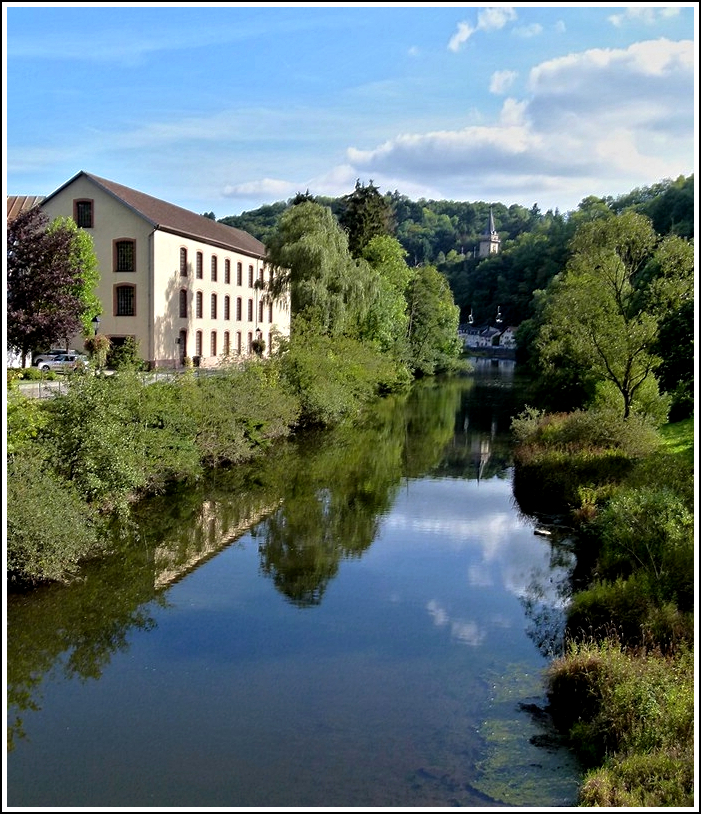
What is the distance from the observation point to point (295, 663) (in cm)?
1109

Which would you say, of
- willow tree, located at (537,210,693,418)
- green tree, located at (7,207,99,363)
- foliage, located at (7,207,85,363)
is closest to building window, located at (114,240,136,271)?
green tree, located at (7,207,99,363)

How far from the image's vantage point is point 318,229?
1626 inches

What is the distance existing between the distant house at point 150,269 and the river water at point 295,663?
2108cm

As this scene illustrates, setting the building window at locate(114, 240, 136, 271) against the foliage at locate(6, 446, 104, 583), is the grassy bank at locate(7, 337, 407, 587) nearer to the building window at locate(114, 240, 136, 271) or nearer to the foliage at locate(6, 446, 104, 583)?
the foliage at locate(6, 446, 104, 583)

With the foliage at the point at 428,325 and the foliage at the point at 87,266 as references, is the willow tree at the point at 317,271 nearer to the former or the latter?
the foliage at the point at 87,266

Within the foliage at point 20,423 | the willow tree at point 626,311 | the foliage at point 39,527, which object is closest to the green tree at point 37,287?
the foliage at point 20,423

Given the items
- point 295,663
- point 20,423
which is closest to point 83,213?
point 20,423

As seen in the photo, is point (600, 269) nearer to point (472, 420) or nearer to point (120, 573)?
point (472, 420)

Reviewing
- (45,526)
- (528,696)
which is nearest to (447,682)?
(528,696)

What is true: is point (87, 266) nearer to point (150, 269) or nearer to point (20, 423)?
point (150, 269)

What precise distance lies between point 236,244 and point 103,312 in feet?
45.2

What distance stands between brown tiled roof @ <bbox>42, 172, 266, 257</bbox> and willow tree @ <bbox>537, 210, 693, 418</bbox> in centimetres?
2348

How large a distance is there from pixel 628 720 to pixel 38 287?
2189cm

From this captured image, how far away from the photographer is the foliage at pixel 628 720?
713 cm
